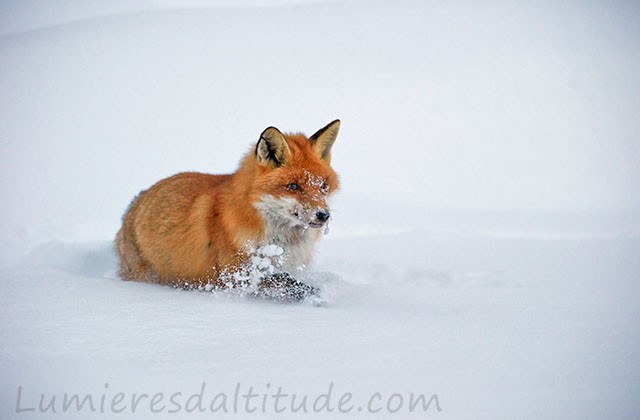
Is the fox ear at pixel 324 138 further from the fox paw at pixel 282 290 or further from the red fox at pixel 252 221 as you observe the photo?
the fox paw at pixel 282 290

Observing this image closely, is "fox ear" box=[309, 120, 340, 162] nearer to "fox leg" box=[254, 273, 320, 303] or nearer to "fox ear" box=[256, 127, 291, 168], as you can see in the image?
"fox ear" box=[256, 127, 291, 168]

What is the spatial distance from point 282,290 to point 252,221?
0.56 m

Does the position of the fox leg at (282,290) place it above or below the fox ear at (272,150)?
below

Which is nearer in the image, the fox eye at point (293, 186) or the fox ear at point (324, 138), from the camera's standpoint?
the fox eye at point (293, 186)

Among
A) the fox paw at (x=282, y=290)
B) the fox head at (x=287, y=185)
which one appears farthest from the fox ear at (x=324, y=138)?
the fox paw at (x=282, y=290)

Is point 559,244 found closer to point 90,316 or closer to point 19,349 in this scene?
point 90,316

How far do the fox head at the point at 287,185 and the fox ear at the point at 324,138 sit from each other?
0.63 ft

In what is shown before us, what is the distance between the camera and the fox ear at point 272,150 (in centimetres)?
357

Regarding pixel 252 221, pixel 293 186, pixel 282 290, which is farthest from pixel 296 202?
pixel 282 290

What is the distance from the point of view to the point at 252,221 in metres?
3.58

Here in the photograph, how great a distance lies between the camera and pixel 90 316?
8.99 ft

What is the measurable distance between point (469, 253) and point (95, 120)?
8.31 meters

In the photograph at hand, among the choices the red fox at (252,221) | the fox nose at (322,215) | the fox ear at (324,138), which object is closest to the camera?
the fox nose at (322,215)

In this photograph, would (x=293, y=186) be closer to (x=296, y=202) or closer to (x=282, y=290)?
(x=296, y=202)
